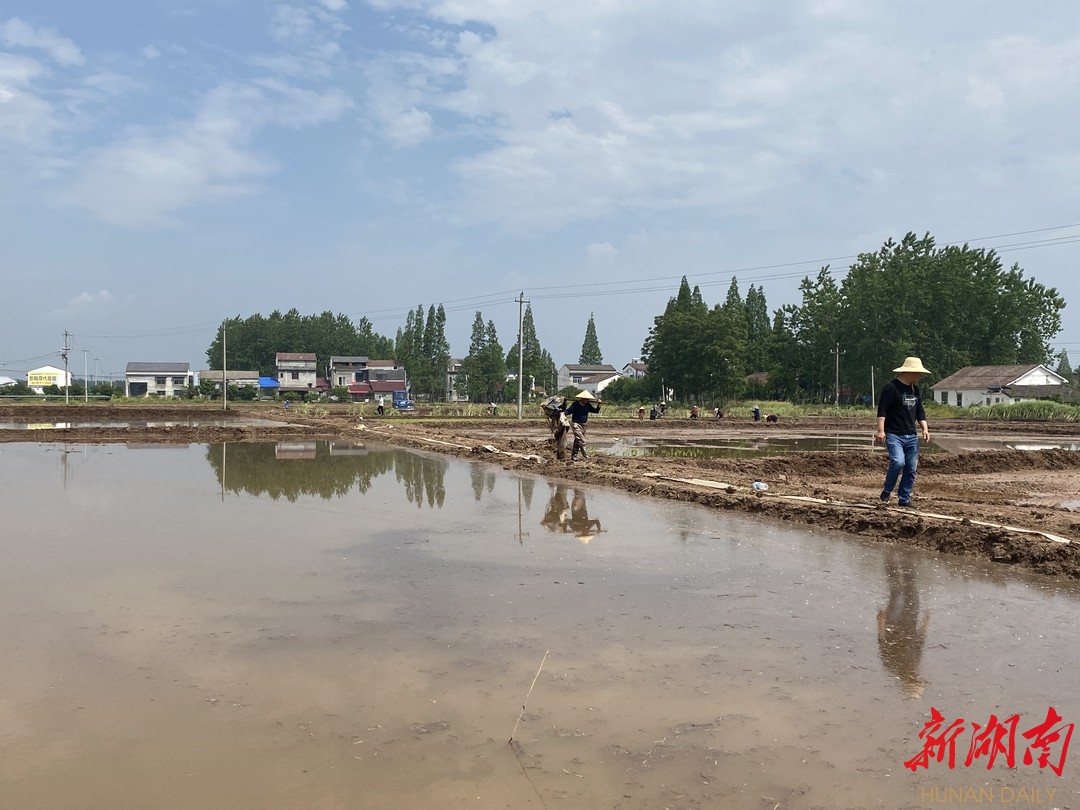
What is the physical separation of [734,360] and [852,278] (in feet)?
59.0

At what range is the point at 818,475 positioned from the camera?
672 inches

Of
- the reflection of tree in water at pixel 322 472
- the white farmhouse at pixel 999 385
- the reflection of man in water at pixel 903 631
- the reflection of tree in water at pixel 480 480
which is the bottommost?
the reflection of man in water at pixel 903 631

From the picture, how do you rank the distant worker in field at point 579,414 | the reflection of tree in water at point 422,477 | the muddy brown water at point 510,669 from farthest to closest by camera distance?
the distant worker in field at point 579,414 → the reflection of tree in water at point 422,477 → the muddy brown water at point 510,669

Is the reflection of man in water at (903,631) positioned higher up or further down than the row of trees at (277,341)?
further down

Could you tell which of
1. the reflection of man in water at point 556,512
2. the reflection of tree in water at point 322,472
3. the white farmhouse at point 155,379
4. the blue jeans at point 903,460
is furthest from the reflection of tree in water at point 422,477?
the white farmhouse at point 155,379

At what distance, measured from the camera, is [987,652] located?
195 inches

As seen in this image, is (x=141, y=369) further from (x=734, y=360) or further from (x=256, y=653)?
(x=256, y=653)

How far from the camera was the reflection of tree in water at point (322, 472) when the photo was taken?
13148 mm

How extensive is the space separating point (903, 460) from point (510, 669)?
7087 mm

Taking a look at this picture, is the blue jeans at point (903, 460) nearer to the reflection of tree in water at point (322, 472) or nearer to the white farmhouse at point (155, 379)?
the reflection of tree in water at point (322, 472)

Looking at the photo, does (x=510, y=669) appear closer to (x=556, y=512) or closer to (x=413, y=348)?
(x=556, y=512)

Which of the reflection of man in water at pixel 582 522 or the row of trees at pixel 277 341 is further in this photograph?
the row of trees at pixel 277 341

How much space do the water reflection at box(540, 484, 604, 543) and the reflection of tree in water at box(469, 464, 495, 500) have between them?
1.25 metres

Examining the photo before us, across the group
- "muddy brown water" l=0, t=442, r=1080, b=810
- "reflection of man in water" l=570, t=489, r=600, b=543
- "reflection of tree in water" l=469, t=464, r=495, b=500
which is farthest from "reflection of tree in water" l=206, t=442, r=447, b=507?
"muddy brown water" l=0, t=442, r=1080, b=810
